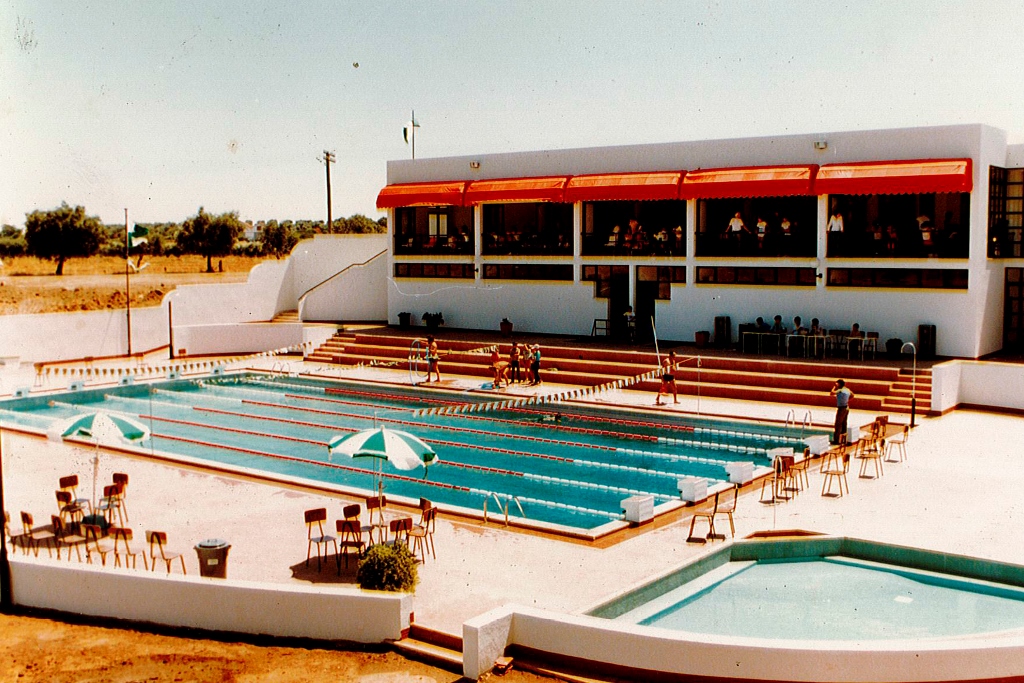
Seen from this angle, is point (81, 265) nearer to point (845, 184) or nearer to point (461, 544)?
point (845, 184)

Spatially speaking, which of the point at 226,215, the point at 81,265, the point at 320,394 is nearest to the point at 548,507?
the point at 320,394

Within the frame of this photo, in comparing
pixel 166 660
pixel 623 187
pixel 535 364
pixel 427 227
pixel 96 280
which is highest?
pixel 623 187

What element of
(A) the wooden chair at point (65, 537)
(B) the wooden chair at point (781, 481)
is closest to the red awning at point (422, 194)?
(B) the wooden chair at point (781, 481)

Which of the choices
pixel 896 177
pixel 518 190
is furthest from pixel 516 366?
pixel 896 177

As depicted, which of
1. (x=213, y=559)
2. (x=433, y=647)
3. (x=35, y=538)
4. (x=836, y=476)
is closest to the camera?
(x=433, y=647)

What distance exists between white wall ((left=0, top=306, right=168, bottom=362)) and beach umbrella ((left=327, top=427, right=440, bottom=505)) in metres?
24.2

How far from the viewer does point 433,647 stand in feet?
34.8

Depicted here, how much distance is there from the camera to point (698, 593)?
12.6 metres

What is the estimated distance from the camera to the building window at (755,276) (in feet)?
94.5

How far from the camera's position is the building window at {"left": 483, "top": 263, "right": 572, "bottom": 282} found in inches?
1345

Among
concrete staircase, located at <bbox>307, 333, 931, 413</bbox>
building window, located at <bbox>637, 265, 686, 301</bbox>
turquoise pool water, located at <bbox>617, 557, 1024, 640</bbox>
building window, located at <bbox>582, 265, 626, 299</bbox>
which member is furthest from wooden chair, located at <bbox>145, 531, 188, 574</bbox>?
building window, located at <bbox>582, 265, 626, 299</bbox>

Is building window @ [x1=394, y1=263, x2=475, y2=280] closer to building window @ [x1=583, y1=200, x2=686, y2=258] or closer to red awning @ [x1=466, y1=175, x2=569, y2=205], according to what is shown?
red awning @ [x1=466, y1=175, x2=569, y2=205]

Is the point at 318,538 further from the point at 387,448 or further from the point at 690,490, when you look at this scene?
the point at 690,490

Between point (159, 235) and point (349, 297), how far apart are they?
159 feet
